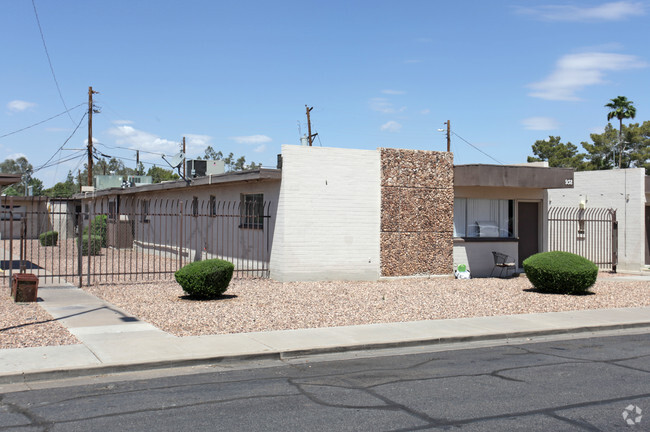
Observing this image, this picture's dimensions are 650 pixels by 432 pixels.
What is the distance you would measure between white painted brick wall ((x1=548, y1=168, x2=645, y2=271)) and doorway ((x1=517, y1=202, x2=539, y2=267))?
2422 millimetres

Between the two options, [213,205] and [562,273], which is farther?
[213,205]

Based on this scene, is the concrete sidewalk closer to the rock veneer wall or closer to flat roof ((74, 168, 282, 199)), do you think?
flat roof ((74, 168, 282, 199))

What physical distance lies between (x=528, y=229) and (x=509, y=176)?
2.94 metres

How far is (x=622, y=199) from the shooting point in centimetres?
2400

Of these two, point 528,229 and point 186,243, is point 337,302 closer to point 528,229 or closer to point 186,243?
point 528,229

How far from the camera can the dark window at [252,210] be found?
19438 millimetres

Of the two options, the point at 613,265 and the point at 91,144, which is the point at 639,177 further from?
the point at 91,144

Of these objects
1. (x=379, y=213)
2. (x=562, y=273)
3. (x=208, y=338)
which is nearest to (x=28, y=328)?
(x=208, y=338)

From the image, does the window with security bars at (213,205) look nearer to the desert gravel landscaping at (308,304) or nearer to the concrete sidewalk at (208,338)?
the desert gravel landscaping at (308,304)

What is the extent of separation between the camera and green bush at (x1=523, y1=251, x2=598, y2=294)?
16.3 metres

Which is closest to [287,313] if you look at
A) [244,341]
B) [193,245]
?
[244,341]

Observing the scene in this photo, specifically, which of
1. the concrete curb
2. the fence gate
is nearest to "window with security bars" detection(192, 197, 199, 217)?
the fence gate

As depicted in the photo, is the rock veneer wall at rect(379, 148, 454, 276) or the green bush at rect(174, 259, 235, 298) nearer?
the green bush at rect(174, 259, 235, 298)

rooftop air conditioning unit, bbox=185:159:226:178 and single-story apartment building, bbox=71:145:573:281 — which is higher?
rooftop air conditioning unit, bbox=185:159:226:178
